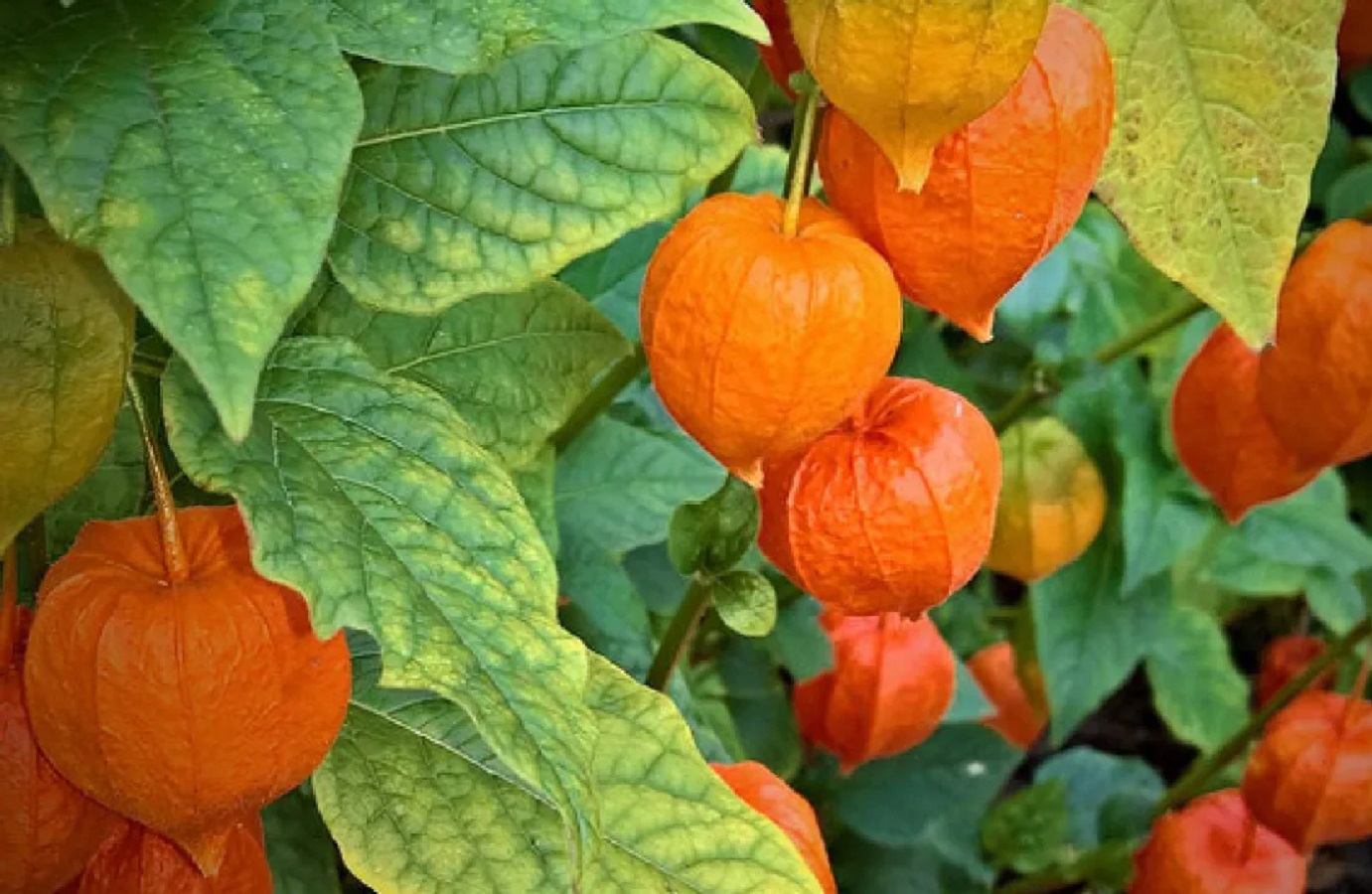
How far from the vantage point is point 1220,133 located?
0.77m

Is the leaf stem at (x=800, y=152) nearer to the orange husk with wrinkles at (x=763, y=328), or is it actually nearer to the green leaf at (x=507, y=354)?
the orange husk with wrinkles at (x=763, y=328)

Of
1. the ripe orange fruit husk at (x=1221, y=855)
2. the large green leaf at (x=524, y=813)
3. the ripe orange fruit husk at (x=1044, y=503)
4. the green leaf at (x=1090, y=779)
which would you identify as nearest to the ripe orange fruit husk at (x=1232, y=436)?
the ripe orange fruit husk at (x=1044, y=503)

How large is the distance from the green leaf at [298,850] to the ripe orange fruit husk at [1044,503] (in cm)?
68

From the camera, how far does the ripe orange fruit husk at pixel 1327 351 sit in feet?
3.11

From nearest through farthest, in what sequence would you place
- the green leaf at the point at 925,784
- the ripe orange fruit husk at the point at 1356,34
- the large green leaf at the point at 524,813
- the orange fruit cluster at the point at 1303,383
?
1. the large green leaf at the point at 524,813
2. the orange fruit cluster at the point at 1303,383
3. the green leaf at the point at 925,784
4. the ripe orange fruit husk at the point at 1356,34

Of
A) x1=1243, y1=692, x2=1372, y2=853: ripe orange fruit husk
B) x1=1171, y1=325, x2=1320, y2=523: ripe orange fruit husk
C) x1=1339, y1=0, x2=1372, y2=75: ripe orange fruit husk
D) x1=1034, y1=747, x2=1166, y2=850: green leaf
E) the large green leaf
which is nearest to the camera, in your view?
the large green leaf

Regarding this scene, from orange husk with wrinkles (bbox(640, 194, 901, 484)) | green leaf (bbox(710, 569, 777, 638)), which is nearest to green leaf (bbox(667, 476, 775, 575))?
green leaf (bbox(710, 569, 777, 638))

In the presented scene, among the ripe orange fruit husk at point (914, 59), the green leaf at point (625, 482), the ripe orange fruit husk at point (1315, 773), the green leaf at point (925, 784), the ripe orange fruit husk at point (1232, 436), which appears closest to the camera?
the ripe orange fruit husk at point (914, 59)

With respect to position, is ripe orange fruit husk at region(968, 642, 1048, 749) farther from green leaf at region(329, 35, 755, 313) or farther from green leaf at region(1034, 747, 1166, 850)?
green leaf at region(329, 35, 755, 313)

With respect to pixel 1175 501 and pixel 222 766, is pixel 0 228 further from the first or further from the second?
pixel 1175 501

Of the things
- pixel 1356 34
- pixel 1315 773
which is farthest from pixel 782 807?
pixel 1356 34

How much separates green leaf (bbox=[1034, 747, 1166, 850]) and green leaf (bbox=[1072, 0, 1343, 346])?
129 centimetres

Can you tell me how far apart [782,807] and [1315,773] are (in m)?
0.60

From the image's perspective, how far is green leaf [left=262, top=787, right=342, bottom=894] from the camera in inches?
34.9
